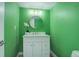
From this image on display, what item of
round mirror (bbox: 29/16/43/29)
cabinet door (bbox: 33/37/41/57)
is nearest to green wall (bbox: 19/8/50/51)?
round mirror (bbox: 29/16/43/29)

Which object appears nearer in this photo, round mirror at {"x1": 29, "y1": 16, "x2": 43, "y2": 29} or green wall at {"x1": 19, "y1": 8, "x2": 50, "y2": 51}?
green wall at {"x1": 19, "y1": 8, "x2": 50, "y2": 51}

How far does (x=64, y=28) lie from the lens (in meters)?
2.32

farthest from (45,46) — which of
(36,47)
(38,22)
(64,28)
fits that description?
(64,28)

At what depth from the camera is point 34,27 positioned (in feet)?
8.54

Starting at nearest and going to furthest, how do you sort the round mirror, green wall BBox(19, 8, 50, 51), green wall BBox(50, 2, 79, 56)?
1. green wall BBox(50, 2, 79, 56)
2. green wall BBox(19, 8, 50, 51)
3. the round mirror

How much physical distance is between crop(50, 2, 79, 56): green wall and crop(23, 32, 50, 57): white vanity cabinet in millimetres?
131

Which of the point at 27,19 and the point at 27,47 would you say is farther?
the point at 27,47

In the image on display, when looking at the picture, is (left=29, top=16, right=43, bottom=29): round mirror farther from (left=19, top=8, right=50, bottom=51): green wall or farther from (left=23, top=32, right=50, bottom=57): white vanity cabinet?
(left=23, top=32, right=50, bottom=57): white vanity cabinet

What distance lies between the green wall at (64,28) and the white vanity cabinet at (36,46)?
13cm

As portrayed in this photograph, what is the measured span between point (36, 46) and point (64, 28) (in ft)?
2.31

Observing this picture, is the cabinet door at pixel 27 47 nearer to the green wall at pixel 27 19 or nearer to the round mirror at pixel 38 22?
the green wall at pixel 27 19

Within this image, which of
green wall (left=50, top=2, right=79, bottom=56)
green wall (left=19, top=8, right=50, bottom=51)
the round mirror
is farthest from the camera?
the round mirror

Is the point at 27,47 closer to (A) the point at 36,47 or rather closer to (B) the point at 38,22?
(A) the point at 36,47

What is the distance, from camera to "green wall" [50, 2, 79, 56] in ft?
6.38
